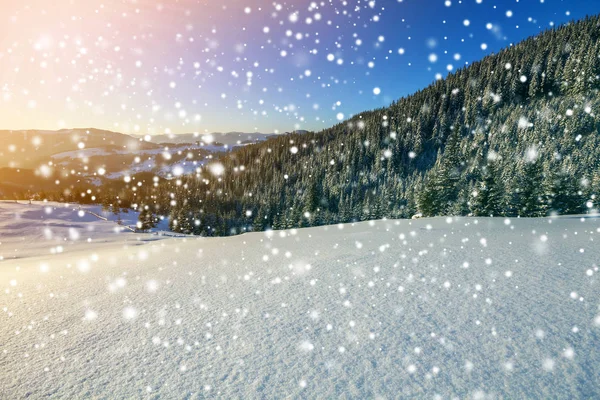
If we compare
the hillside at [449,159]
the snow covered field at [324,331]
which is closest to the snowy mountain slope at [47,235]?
the snow covered field at [324,331]

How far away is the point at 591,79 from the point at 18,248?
5471 inches

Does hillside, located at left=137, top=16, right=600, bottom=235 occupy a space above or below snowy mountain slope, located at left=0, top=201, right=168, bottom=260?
above

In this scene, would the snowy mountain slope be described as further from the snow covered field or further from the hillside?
the hillside

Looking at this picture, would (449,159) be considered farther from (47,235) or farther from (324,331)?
(47,235)

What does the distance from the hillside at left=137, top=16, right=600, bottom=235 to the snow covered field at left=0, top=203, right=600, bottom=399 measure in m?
37.3

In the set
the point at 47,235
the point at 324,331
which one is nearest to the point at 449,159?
the point at 324,331

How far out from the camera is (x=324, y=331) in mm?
4488

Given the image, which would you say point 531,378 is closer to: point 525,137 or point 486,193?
point 486,193

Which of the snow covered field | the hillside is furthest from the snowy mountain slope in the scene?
the hillside

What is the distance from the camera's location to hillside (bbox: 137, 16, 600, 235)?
132 ft

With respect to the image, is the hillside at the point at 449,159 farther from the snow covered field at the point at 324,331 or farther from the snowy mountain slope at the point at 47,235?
the snow covered field at the point at 324,331

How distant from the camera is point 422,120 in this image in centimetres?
12362

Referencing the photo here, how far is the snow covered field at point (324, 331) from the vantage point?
3.37 m

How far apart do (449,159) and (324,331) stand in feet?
148
